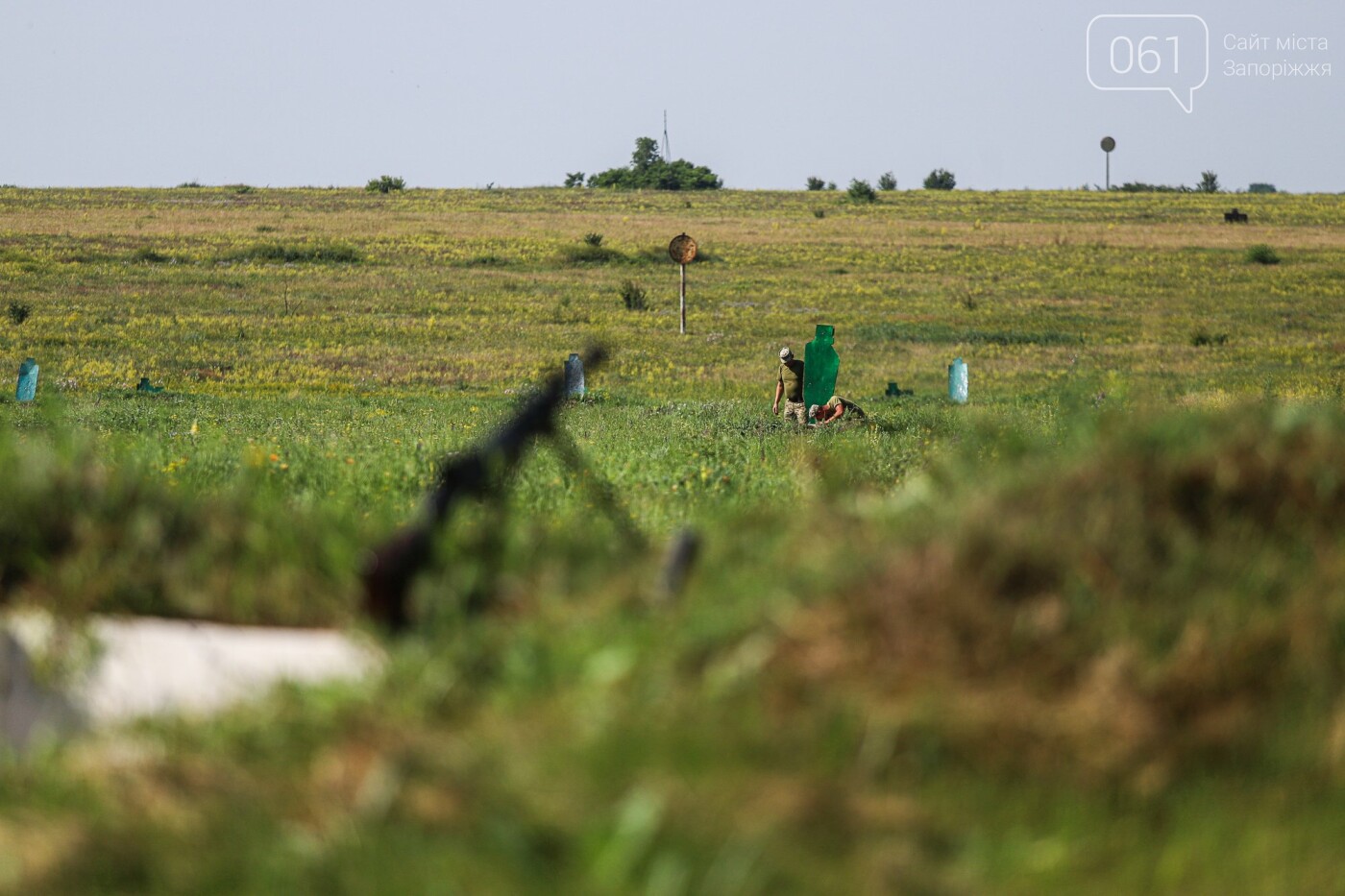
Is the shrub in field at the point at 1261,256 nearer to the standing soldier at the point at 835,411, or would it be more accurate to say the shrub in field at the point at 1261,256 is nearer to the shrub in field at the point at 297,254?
the shrub in field at the point at 297,254

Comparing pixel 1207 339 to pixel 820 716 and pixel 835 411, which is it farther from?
pixel 820 716

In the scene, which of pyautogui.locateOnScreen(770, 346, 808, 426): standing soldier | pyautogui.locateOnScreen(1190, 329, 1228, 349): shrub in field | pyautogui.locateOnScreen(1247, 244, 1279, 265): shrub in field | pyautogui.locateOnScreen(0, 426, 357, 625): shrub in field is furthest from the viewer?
pyautogui.locateOnScreen(1247, 244, 1279, 265): shrub in field

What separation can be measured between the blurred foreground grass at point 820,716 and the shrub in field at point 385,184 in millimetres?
95180

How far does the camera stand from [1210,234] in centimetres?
6769

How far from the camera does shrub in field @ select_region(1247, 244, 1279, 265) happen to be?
2217 inches

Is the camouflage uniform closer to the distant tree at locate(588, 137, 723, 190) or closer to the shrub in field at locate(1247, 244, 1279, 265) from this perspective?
Answer: the shrub in field at locate(1247, 244, 1279, 265)

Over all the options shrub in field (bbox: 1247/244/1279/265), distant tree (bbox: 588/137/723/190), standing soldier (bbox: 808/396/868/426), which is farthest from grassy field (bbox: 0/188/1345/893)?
distant tree (bbox: 588/137/723/190)

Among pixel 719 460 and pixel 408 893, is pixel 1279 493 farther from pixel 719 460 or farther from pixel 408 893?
pixel 719 460

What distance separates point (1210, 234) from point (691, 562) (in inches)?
2687

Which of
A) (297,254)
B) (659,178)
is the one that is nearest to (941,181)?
(659,178)

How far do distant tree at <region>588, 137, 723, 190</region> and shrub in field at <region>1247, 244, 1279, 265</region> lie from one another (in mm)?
59147

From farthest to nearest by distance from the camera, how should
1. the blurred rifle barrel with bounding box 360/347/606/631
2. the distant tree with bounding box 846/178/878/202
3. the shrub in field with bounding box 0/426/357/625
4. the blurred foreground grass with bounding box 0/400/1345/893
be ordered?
1. the distant tree with bounding box 846/178/878/202
2. the shrub in field with bounding box 0/426/357/625
3. the blurred rifle barrel with bounding box 360/347/606/631
4. the blurred foreground grass with bounding box 0/400/1345/893

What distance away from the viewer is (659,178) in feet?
381

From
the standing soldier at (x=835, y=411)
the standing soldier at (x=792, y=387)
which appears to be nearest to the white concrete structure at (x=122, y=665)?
the standing soldier at (x=835, y=411)
